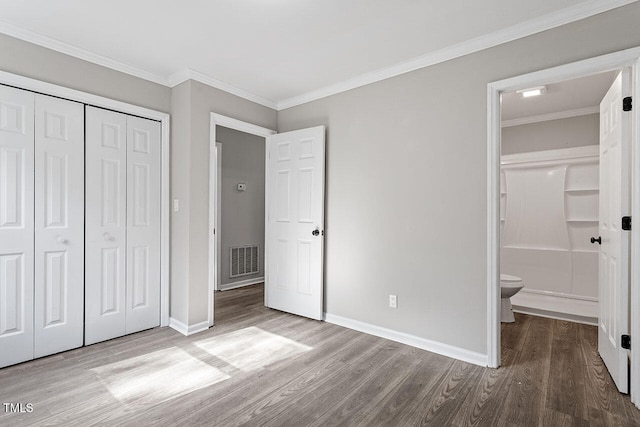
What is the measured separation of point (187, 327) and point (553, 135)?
4.83 meters

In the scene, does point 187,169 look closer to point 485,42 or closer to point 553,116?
point 485,42

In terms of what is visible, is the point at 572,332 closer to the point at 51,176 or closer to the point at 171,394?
the point at 171,394

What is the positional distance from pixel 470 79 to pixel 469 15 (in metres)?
0.49

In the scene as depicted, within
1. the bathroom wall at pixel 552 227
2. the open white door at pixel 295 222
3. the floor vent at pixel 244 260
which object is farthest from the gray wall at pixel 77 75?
the bathroom wall at pixel 552 227

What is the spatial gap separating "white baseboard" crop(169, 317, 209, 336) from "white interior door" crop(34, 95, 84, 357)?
29.0 inches

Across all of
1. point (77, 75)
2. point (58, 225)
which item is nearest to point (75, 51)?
point (77, 75)

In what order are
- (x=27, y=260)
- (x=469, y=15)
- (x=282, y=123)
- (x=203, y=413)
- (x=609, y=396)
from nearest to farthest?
1. (x=203, y=413)
2. (x=609, y=396)
3. (x=469, y=15)
4. (x=27, y=260)
5. (x=282, y=123)

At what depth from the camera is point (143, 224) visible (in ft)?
10.1

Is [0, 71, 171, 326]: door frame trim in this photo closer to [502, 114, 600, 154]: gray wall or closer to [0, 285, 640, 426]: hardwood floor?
[0, 285, 640, 426]: hardwood floor

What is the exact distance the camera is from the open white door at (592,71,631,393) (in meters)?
2.00

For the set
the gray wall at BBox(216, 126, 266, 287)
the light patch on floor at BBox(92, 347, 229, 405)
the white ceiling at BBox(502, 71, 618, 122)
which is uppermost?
the white ceiling at BBox(502, 71, 618, 122)

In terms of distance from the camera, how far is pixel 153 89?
3127 millimetres

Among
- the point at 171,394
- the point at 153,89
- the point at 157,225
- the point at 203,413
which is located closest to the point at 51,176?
the point at 157,225

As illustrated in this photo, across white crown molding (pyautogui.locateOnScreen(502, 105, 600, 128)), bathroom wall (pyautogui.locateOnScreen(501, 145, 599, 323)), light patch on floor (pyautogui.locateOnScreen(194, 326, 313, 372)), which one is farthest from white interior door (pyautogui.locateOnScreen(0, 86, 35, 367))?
white crown molding (pyautogui.locateOnScreen(502, 105, 600, 128))
